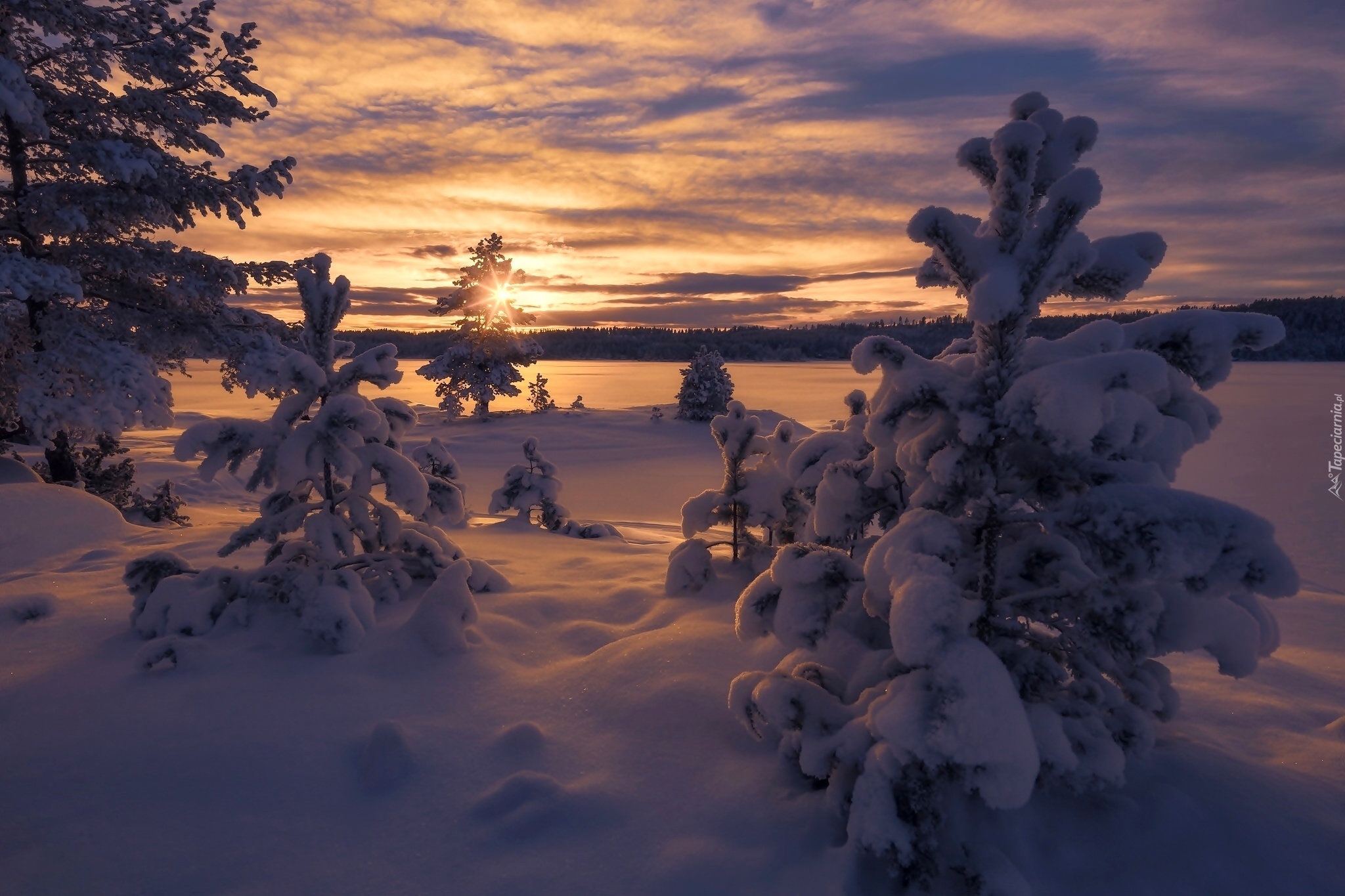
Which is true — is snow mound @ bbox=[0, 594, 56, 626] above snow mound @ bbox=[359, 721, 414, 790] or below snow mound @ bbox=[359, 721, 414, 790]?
above

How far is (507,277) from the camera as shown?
33500mm

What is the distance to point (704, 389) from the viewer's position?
2873 centimetres

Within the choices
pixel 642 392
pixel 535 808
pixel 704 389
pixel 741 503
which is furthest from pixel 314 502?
pixel 642 392

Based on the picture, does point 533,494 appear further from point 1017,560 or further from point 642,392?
point 642,392

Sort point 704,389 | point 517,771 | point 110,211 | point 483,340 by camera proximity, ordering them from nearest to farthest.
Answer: point 517,771, point 110,211, point 704,389, point 483,340

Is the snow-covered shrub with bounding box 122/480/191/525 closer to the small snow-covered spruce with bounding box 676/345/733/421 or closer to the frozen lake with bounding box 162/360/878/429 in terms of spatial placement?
the frozen lake with bounding box 162/360/878/429

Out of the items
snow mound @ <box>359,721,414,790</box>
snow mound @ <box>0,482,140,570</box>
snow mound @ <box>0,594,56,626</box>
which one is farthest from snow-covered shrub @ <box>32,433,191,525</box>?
snow mound @ <box>359,721,414,790</box>

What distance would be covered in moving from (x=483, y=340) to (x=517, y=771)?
31.3m

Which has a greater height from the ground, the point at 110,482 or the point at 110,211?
the point at 110,211

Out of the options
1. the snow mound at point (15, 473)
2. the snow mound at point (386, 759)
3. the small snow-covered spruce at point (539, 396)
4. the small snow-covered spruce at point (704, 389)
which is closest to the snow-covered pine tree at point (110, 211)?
the snow mound at point (15, 473)

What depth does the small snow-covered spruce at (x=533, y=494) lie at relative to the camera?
35.0ft

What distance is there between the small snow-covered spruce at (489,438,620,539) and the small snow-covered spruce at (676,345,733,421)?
56.0 ft

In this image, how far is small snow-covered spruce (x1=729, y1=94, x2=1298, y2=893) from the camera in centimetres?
197

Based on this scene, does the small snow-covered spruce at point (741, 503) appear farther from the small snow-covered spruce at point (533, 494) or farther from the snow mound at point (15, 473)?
the snow mound at point (15, 473)
